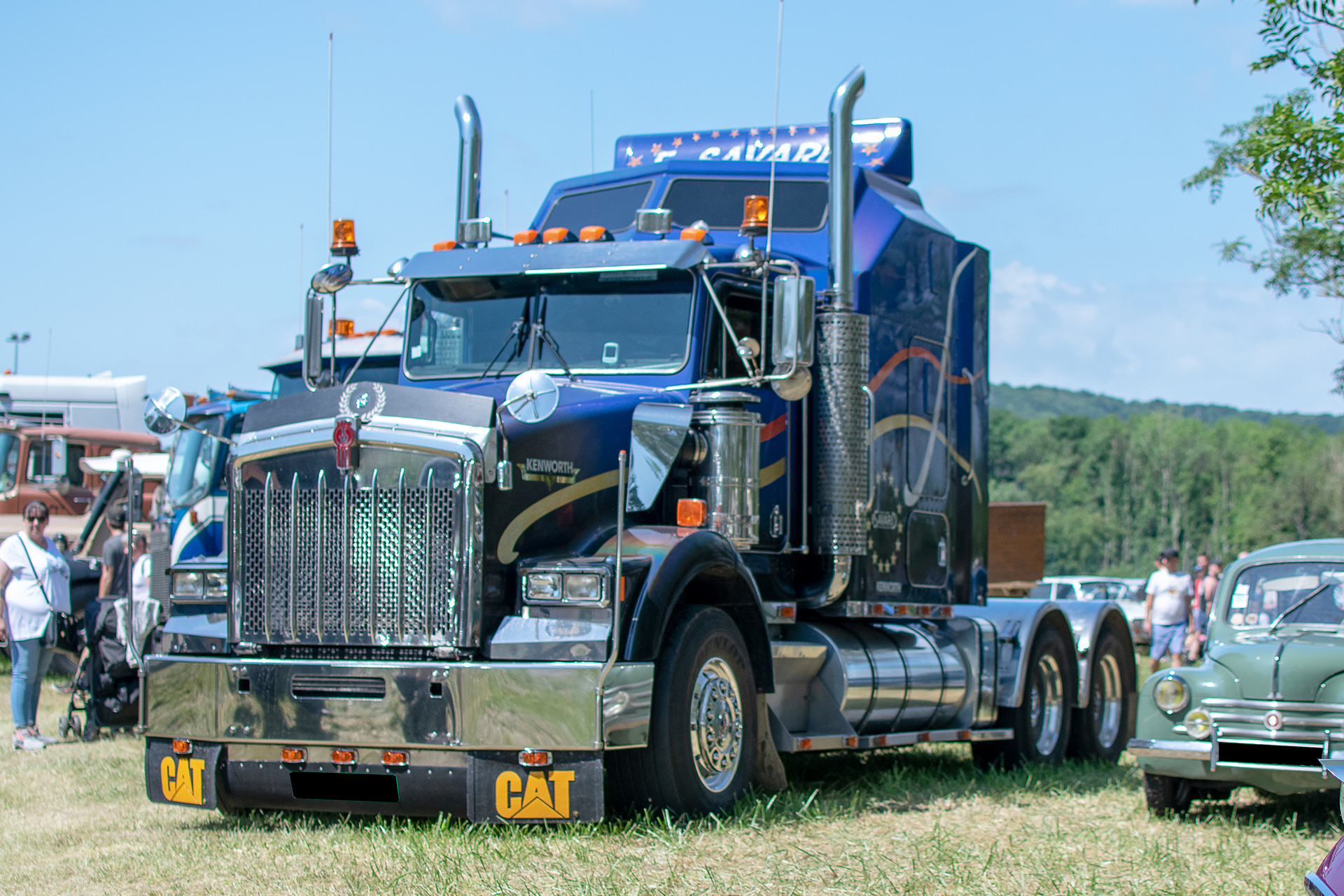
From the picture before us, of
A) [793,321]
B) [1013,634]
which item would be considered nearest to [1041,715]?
[1013,634]

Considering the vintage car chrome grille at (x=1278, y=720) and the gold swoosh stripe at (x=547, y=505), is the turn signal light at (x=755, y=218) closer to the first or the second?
the gold swoosh stripe at (x=547, y=505)

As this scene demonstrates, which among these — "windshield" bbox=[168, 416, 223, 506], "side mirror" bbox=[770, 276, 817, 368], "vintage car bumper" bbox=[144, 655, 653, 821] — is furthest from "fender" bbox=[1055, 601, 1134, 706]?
"windshield" bbox=[168, 416, 223, 506]

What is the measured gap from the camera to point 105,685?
1139 cm

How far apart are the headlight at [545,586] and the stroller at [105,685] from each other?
18.2ft

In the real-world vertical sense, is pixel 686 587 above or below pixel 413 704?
above

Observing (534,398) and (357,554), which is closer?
(534,398)

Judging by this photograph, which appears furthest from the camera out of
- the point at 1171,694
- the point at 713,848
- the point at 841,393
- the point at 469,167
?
the point at 469,167

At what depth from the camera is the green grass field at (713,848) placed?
6035 mm

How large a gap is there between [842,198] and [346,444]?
11.2 feet

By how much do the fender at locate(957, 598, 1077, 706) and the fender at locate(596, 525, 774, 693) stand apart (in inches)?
118

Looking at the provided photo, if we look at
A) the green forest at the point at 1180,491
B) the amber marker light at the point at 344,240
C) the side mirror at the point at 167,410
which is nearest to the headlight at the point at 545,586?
the side mirror at the point at 167,410

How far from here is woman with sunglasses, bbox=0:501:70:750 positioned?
11.2 m

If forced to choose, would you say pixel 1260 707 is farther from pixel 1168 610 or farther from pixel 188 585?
pixel 1168 610

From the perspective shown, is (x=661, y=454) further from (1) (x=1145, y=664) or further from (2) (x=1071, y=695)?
(1) (x=1145, y=664)
